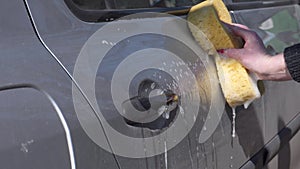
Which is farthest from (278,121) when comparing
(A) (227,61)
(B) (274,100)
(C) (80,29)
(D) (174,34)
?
(C) (80,29)

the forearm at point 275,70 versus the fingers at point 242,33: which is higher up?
the fingers at point 242,33

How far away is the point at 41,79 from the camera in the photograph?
1328 millimetres

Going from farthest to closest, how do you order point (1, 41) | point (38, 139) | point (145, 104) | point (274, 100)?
point (274, 100)
point (145, 104)
point (1, 41)
point (38, 139)

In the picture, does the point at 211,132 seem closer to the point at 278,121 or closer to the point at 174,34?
the point at 174,34

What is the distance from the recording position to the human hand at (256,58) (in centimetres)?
200

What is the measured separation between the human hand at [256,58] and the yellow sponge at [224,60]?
0.09 feet

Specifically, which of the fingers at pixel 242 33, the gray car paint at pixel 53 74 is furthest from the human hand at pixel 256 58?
the gray car paint at pixel 53 74

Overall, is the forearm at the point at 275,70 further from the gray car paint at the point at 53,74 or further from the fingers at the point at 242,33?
the gray car paint at the point at 53,74

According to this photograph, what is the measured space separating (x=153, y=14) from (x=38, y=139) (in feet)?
2.81

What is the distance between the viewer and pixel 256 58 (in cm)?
200

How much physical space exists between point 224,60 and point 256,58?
12 centimetres

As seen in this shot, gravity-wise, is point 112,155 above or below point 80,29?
below

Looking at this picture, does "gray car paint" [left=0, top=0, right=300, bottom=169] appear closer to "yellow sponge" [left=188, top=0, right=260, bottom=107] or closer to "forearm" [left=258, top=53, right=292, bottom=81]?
"yellow sponge" [left=188, top=0, right=260, bottom=107]

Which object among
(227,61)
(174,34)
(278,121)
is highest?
(174,34)
